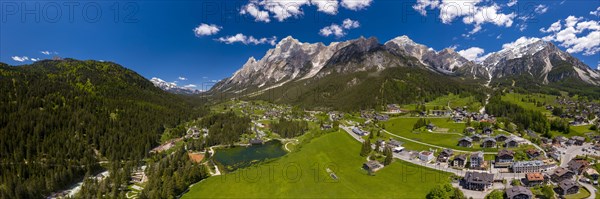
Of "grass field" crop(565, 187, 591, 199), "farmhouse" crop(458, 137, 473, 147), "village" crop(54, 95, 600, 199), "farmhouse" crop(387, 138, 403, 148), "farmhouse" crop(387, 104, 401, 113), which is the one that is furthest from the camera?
"farmhouse" crop(387, 104, 401, 113)

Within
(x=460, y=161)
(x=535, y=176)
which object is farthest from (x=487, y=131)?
(x=535, y=176)

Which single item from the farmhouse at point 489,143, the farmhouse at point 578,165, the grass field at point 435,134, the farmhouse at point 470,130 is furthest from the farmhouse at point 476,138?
the farmhouse at point 578,165

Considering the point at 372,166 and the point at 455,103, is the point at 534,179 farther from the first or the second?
the point at 455,103

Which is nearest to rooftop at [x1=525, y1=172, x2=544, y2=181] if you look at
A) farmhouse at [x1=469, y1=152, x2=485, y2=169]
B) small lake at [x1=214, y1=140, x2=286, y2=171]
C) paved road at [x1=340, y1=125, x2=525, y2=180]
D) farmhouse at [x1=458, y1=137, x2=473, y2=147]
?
paved road at [x1=340, y1=125, x2=525, y2=180]

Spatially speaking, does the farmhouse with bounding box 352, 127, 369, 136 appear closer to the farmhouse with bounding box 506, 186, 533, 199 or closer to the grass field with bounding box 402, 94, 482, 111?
the grass field with bounding box 402, 94, 482, 111

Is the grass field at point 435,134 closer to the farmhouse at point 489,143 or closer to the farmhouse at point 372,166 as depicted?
the farmhouse at point 489,143
